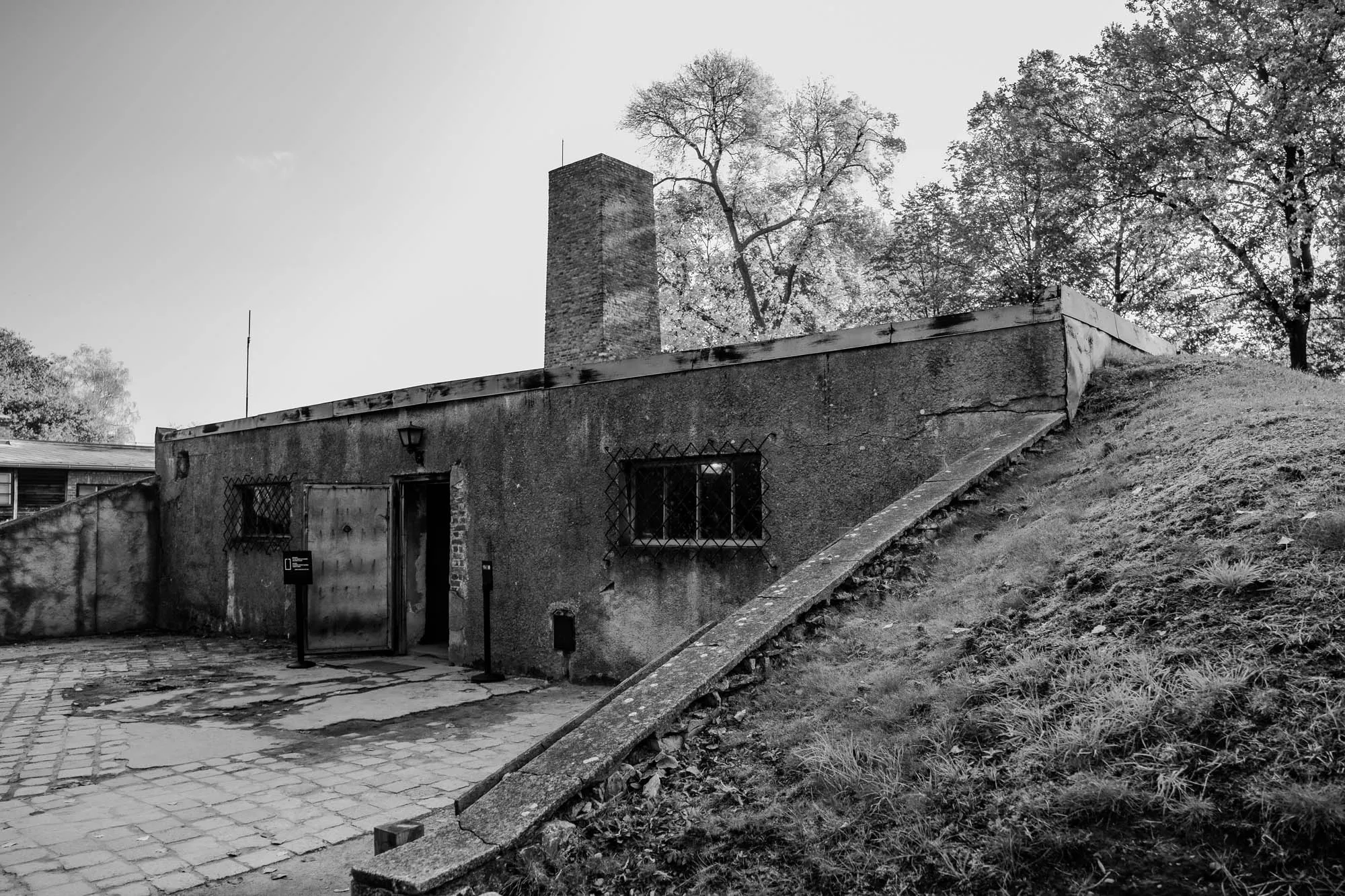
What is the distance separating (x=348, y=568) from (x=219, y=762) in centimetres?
438

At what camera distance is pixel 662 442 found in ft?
25.0

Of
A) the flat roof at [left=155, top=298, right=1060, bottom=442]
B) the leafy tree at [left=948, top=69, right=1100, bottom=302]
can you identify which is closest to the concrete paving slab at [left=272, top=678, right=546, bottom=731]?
the flat roof at [left=155, top=298, right=1060, bottom=442]

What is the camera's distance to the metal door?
32.2 ft

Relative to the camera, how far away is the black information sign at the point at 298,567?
942cm

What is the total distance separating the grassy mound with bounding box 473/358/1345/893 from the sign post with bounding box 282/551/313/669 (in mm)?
7211

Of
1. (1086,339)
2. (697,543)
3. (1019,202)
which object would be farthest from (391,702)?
(1019,202)

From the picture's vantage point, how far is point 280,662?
32.9 feet

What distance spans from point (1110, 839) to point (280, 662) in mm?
9827

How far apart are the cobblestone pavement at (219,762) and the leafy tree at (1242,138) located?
17230mm

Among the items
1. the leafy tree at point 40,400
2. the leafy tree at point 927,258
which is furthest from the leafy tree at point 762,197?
the leafy tree at point 40,400

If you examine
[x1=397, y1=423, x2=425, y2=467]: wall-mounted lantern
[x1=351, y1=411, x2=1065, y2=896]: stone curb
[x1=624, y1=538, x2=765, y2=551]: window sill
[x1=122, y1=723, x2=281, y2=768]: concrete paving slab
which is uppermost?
[x1=397, y1=423, x2=425, y2=467]: wall-mounted lantern

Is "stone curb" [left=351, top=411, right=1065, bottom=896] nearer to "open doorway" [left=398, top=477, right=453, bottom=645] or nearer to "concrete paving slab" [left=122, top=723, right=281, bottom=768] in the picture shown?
"concrete paving slab" [left=122, top=723, right=281, bottom=768]

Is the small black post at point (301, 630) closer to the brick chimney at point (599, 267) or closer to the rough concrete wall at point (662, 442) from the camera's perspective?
the rough concrete wall at point (662, 442)

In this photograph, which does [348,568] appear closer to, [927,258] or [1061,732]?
[1061,732]
